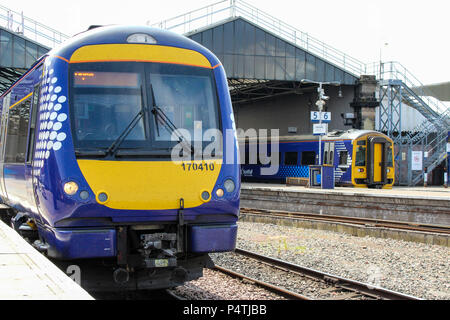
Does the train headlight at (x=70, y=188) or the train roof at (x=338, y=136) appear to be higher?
the train roof at (x=338, y=136)

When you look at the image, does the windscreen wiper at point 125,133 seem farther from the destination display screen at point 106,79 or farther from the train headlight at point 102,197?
the train headlight at point 102,197

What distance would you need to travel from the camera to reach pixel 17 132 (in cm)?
795

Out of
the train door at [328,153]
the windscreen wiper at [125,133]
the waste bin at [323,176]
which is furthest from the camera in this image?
the train door at [328,153]

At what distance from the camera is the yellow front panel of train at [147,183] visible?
5.71m

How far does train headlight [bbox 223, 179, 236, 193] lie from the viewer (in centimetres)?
625

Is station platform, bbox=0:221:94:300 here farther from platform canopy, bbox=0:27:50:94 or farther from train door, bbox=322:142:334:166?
platform canopy, bbox=0:27:50:94

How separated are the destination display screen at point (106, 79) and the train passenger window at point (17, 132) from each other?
1.55 metres

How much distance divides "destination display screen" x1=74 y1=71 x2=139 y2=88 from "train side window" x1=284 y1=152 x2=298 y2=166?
81.7 feet

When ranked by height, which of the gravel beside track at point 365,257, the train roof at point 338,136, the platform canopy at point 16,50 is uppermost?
the platform canopy at point 16,50

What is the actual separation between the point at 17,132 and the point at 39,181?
85.6 inches

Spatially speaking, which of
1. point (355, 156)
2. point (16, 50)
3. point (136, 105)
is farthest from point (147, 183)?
point (16, 50)

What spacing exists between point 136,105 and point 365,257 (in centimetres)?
644

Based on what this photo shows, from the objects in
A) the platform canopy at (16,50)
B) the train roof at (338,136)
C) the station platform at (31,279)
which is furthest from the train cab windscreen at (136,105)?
the platform canopy at (16,50)
